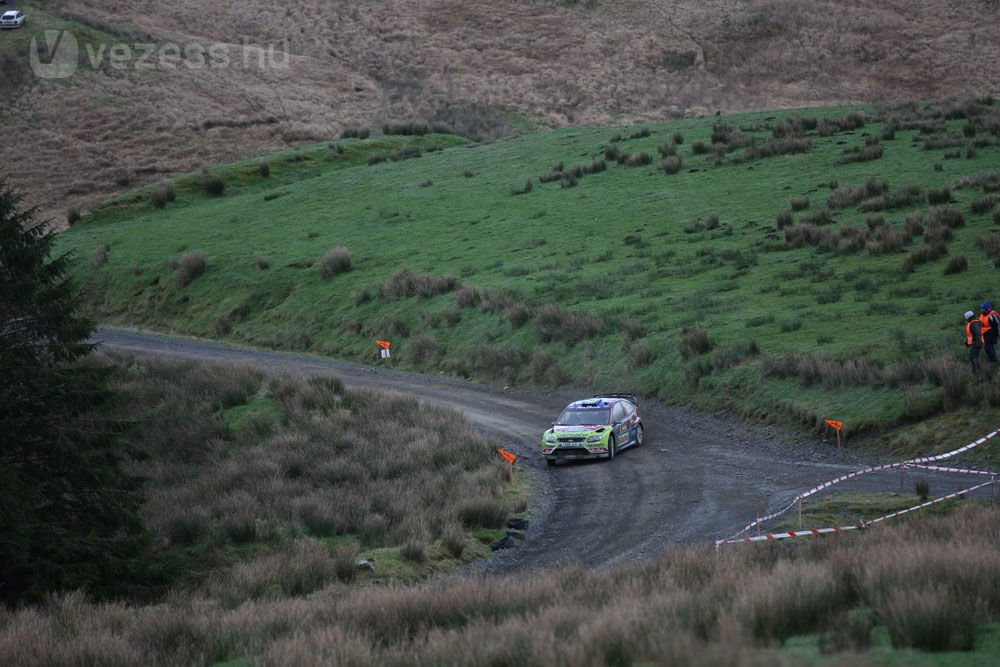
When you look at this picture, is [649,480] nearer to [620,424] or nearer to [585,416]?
[620,424]

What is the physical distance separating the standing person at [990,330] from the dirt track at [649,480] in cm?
392

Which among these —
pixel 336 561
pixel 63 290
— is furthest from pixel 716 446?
pixel 63 290

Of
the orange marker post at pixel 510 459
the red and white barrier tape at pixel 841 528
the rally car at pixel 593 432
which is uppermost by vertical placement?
the red and white barrier tape at pixel 841 528

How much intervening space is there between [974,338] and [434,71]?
80696 millimetres

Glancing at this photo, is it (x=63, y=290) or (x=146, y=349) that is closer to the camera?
(x=63, y=290)

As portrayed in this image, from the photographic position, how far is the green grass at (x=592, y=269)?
28.4 meters

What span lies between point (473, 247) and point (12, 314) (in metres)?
30.1

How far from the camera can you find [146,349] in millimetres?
41844

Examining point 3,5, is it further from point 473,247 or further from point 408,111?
point 473,247

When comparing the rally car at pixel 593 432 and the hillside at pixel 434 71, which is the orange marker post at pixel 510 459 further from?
the hillside at pixel 434 71

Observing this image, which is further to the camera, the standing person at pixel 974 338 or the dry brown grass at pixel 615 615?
the standing person at pixel 974 338

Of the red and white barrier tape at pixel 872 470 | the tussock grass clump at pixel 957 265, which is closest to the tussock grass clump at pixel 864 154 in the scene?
the tussock grass clump at pixel 957 265

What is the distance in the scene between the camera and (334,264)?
4847 centimetres

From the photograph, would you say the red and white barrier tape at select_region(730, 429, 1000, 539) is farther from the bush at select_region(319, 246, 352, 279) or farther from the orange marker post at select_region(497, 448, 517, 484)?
the bush at select_region(319, 246, 352, 279)
